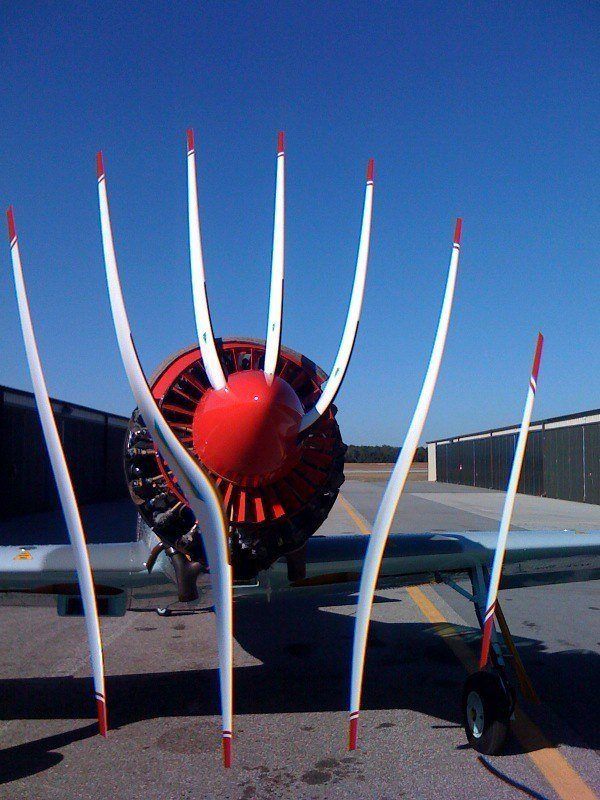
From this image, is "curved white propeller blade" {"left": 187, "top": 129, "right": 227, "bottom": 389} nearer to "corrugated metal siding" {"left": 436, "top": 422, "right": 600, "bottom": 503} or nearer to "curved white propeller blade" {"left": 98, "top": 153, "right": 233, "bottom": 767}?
"curved white propeller blade" {"left": 98, "top": 153, "right": 233, "bottom": 767}

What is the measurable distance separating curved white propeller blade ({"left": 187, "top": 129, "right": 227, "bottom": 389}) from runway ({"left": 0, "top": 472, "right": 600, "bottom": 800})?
1.87m

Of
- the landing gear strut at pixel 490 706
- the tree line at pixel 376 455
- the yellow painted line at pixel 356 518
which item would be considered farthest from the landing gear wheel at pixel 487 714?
the tree line at pixel 376 455

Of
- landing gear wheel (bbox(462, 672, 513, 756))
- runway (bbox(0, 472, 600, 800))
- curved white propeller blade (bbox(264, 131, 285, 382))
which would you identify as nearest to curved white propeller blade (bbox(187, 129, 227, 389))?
curved white propeller blade (bbox(264, 131, 285, 382))

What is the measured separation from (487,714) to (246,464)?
1.97m

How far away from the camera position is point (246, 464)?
3.31 meters

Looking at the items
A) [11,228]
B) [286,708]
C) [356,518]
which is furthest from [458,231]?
[356,518]

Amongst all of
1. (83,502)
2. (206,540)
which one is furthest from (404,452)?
(83,502)

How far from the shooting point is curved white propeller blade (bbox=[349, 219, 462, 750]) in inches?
113

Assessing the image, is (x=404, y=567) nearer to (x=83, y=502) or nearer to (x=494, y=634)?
(x=494, y=634)

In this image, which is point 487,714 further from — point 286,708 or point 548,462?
point 548,462

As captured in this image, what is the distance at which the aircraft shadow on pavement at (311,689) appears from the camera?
4.29 m

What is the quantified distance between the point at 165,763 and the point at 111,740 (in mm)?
522

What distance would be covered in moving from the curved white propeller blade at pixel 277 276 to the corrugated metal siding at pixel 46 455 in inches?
642

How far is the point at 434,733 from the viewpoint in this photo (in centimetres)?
420
